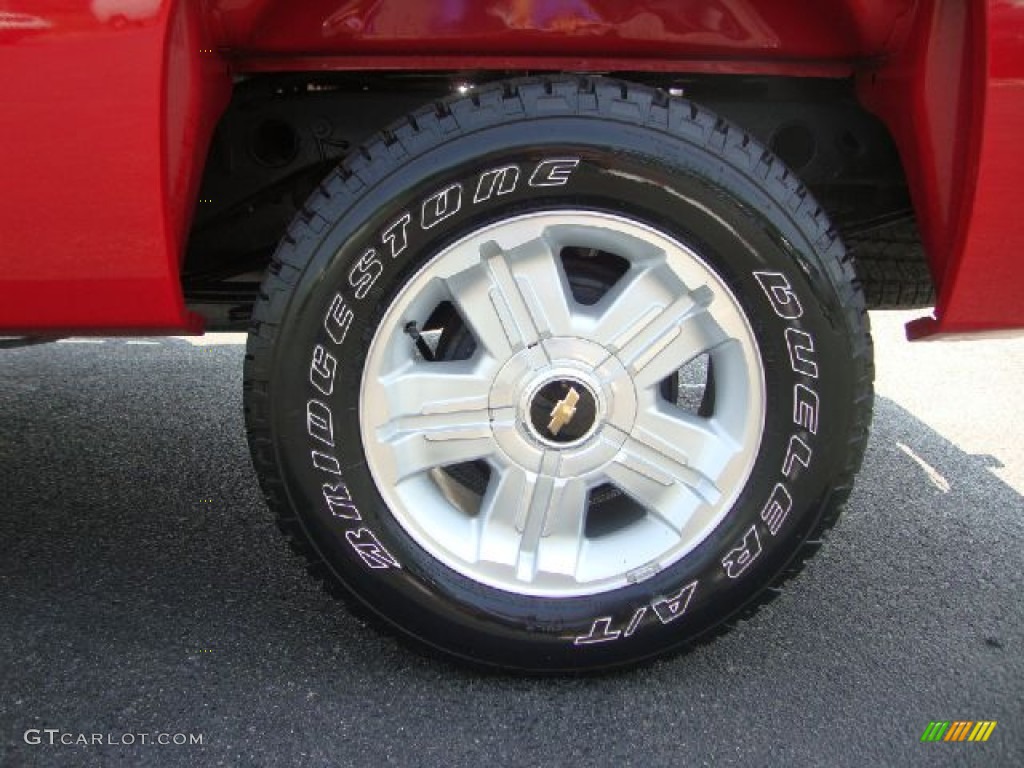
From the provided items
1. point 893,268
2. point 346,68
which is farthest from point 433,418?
point 893,268

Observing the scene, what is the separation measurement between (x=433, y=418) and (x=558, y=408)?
237mm

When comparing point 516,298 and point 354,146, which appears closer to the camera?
point 516,298

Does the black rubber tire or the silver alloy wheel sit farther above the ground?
the black rubber tire

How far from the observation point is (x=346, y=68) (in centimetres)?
160

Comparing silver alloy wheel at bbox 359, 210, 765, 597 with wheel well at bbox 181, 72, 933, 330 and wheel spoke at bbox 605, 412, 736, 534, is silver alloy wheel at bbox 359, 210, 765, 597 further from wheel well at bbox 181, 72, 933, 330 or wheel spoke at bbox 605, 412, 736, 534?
wheel well at bbox 181, 72, 933, 330

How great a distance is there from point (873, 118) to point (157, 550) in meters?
1.93

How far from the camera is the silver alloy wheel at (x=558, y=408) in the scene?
1603 mm

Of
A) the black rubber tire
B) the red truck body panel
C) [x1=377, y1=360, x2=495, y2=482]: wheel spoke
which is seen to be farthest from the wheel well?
[x1=377, y1=360, x2=495, y2=482]: wheel spoke

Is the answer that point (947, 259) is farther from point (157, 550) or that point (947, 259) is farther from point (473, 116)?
point (157, 550)

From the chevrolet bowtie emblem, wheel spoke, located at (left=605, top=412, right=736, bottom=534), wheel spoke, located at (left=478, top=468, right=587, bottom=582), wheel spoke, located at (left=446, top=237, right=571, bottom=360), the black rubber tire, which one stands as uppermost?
the black rubber tire

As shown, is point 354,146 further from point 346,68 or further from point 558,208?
point 558,208

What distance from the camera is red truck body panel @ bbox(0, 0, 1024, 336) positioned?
137 cm

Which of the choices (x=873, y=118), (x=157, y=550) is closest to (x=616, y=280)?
(x=873, y=118)

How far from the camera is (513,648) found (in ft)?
5.38
